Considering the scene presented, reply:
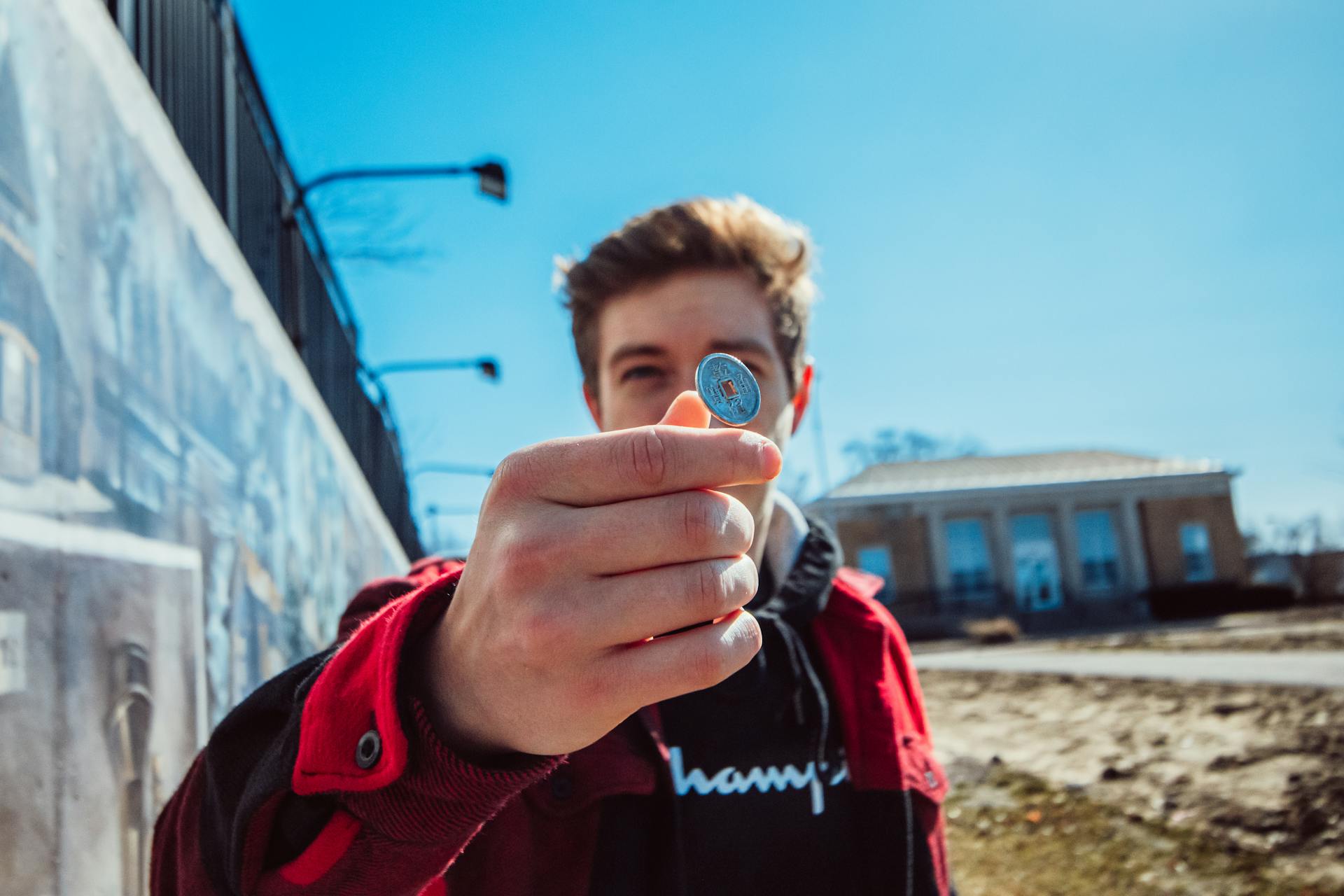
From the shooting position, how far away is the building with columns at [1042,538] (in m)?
32.7

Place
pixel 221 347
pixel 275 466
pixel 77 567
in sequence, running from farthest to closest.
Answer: pixel 275 466
pixel 221 347
pixel 77 567

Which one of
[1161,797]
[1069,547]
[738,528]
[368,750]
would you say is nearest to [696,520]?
[738,528]

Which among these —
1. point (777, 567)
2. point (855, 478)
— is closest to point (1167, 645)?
point (777, 567)

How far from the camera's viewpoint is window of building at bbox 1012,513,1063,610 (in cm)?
3262

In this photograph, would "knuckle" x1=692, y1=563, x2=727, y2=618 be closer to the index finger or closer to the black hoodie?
the index finger

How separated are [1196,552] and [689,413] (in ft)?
129

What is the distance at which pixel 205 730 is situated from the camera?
314 cm

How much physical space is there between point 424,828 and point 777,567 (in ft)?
5.35

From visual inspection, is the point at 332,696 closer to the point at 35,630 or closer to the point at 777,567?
the point at 35,630

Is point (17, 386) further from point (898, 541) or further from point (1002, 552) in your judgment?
point (1002, 552)

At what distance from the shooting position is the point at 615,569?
1.04m

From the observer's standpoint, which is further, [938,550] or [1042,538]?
[1042,538]

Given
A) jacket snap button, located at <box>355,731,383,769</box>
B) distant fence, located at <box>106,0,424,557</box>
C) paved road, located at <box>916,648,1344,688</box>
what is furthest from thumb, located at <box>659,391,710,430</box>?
paved road, located at <box>916,648,1344,688</box>

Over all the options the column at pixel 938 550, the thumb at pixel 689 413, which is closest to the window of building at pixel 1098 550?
the column at pixel 938 550
